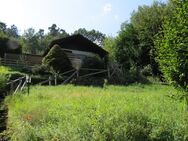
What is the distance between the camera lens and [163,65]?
43.4 ft

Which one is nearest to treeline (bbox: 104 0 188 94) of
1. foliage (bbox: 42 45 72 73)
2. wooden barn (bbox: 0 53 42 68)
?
foliage (bbox: 42 45 72 73)

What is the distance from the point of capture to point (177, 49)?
40.5ft

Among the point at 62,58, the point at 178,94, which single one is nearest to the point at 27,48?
the point at 62,58

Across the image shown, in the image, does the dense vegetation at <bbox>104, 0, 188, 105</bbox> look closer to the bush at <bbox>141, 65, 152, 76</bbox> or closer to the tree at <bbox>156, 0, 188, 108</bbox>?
the bush at <bbox>141, 65, 152, 76</bbox>

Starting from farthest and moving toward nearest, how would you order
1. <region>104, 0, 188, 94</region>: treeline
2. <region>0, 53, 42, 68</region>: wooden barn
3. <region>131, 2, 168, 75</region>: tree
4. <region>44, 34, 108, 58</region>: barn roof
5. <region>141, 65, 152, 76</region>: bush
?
1. <region>131, 2, 168, 75</region>: tree
2. <region>104, 0, 188, 94</region>: treeline
3. <region>141, 65, 152, 76</region>: bush
4. <region>44, 34, 108, 58</region>: barn roof
5. <region>0, 53, 42, 68</region>: wooden barn

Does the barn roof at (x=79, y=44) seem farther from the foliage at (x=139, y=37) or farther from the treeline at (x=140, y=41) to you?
the foliage at (x=139, y=37)

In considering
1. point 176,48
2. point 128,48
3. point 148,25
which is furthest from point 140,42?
point 176,48

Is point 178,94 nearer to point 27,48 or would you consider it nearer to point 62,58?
point 62,58

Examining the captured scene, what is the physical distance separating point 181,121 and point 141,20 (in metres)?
42.6

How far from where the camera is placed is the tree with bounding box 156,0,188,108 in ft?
40.4

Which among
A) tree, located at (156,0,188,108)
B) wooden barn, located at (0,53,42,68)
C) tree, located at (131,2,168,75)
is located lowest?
tree, located at (156,0,188,108)

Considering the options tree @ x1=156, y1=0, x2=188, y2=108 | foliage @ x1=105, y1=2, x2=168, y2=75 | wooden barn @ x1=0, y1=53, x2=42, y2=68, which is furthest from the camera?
foliage @ x1=105, y1=2, x2=168, y2=75

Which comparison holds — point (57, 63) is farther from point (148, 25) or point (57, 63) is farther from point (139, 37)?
point (148, 25)

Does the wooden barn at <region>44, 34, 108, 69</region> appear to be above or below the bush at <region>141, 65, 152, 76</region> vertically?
above
